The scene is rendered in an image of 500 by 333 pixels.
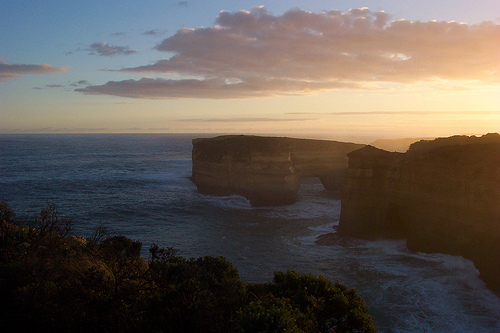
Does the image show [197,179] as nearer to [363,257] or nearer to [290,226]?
[290,226]

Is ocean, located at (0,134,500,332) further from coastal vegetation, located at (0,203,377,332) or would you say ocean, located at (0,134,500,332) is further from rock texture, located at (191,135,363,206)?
coastal vegetation, located at (0,203,377,332)

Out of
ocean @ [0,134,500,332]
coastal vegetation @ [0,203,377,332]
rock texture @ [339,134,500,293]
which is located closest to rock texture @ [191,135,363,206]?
ocean @ [0,134,500,332]

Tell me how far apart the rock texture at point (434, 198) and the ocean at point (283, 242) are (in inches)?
44.1

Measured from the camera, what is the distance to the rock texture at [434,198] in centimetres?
2403

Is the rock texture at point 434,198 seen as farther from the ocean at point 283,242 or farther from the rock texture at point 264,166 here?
the rock texture at point 264,166

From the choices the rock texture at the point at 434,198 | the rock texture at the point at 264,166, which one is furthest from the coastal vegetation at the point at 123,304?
the rock texture at the point at 264,166

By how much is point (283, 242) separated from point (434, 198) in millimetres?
12095

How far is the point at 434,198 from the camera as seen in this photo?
89.5 ft

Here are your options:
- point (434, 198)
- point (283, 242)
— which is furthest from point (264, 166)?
point (434, 198)

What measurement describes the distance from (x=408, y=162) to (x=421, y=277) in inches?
363

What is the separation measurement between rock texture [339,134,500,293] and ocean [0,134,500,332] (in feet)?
3.68

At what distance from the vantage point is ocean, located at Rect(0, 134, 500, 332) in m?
20.6

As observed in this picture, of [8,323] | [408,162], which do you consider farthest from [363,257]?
[8,323]

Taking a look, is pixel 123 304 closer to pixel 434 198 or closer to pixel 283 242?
pixel 434 198
